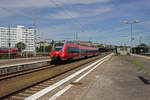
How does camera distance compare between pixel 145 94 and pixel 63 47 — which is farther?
pixel 63 47

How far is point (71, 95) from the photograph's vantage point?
21.1 feet

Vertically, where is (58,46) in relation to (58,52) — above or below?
above

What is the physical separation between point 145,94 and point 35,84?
515 cm

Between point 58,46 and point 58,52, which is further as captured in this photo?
point 58,46

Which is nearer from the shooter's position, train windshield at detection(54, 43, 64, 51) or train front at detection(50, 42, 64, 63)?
train front at detection(50, 42, 64, 63)

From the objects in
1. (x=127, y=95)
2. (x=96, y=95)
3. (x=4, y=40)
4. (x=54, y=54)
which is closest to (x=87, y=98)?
(x=96, y=95)

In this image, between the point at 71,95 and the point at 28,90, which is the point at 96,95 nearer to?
the point at 71,95

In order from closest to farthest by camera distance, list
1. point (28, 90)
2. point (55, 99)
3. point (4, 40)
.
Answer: point (55, 99)
point (28, 90)
point (4, 40)

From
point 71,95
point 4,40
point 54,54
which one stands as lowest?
point 71,95

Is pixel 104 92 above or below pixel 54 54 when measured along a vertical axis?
below

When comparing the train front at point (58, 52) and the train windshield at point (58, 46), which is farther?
the train windshield at point (58, 46)

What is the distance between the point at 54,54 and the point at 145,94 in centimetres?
1410

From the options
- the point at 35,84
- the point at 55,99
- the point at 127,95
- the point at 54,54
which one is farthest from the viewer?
the point at 54,54

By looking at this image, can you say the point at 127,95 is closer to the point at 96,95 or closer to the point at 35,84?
the point at 96,95
